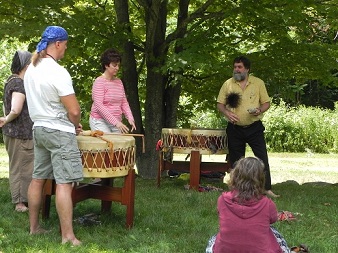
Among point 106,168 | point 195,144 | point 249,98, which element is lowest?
point 106,168

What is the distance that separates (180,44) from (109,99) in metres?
2.51

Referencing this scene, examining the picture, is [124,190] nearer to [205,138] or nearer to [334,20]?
[205,138]

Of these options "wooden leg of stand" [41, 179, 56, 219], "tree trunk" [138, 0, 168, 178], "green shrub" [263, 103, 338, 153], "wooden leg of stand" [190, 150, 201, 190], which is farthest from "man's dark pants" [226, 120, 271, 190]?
"green shrub" [263, 103, 338, 153]

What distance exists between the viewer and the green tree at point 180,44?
335 inches

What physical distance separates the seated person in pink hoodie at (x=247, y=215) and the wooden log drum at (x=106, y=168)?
1.37 m

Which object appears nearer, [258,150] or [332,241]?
[332,241]

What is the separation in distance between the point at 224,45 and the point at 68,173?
191 inches

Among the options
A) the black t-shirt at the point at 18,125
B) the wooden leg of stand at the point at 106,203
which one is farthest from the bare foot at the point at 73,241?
the black t-shirt at the point at 18,125

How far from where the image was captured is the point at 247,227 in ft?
14.1

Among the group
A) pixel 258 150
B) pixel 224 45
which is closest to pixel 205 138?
pixel 258 150

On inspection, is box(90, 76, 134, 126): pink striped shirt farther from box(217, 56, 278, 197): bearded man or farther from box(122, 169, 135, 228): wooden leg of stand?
box(217, 56, 278, 197): bearded man

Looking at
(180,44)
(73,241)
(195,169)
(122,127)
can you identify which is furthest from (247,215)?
(180,44)

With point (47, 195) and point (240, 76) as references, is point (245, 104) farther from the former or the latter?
point (47, 195)

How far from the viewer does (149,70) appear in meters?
9.90
